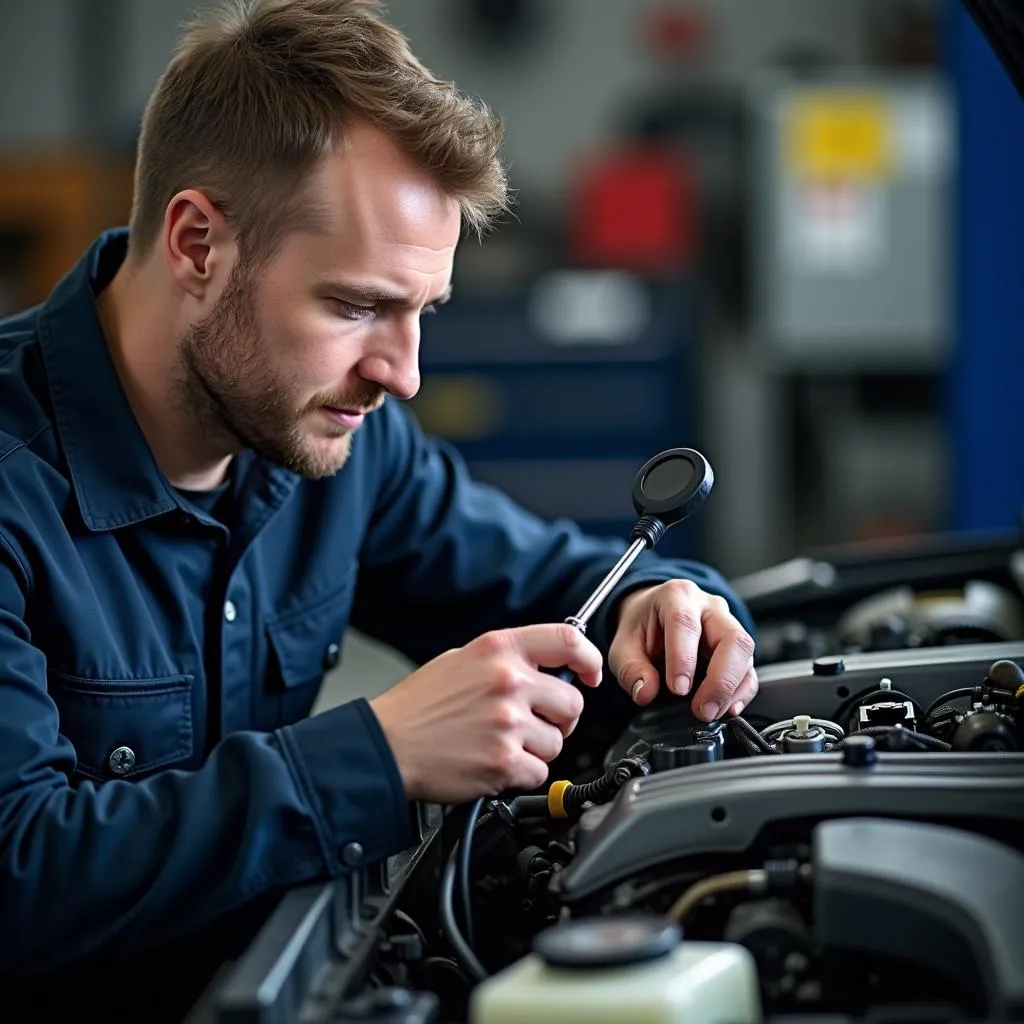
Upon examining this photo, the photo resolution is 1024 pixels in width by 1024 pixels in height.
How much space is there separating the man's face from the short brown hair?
0.02 m

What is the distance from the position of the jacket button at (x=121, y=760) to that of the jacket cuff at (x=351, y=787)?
0.30 m

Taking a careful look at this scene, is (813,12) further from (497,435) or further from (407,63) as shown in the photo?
(407,63)

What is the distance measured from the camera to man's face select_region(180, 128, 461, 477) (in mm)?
1158

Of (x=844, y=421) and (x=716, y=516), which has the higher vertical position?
(x=844, y=421)

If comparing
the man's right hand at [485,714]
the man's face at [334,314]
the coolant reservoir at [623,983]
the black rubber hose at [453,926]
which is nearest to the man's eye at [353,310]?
the man's face at [334,314]

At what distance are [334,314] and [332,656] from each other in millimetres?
425

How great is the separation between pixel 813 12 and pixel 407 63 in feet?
15.5

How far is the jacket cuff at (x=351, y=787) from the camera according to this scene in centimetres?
93

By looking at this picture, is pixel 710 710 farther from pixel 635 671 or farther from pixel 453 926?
pixel 453 926

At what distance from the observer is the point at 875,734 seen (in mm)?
993

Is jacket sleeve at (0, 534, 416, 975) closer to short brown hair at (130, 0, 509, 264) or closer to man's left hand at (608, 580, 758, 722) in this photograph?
man's left hand at (608, 580, 758, 722)

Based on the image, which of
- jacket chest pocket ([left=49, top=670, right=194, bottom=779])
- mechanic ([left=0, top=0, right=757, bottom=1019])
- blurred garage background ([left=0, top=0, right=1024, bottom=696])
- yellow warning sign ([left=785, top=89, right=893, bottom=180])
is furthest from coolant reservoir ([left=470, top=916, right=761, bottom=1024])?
yellow warning sign ([left=785, top=89, right=893, bottom=180])

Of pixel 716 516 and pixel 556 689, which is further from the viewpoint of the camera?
pixel 716 516

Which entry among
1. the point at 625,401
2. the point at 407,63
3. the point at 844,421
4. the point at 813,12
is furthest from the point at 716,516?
the point at 407,63
